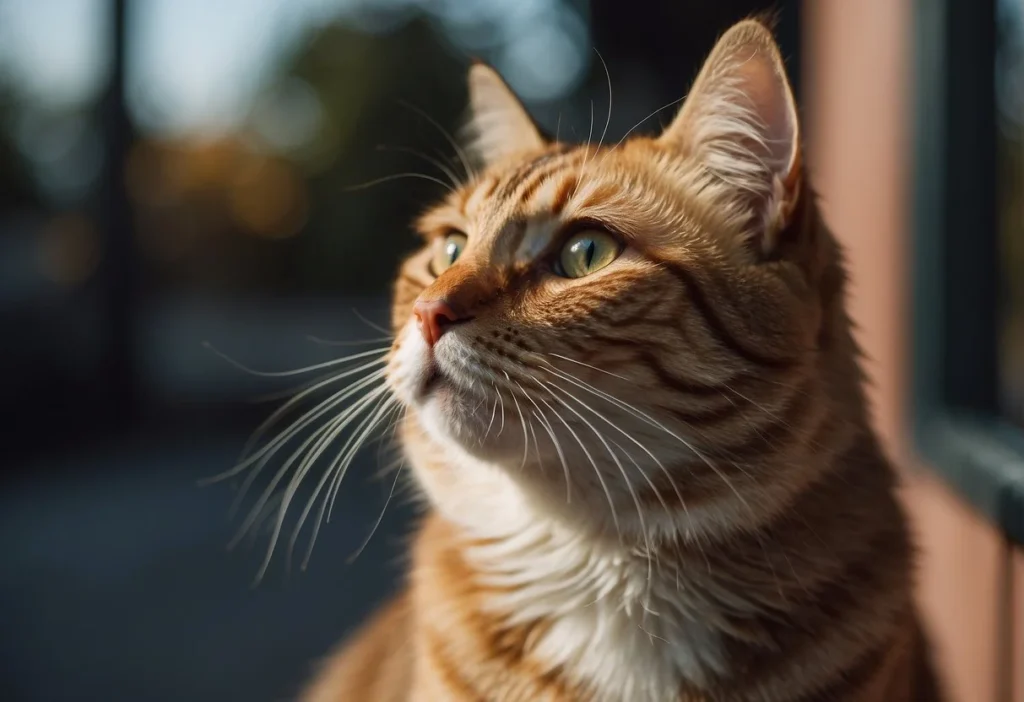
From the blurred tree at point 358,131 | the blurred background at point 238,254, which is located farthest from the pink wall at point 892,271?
the blurred tree at point 358,131

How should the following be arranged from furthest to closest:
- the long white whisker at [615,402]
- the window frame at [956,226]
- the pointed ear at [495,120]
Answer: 1. the window frame at [956,226]
2. the pointed ear at [495,120]
3. the long white whisker at [615,402]

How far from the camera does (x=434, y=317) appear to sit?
3.02ft

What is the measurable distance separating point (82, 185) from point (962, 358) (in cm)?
305

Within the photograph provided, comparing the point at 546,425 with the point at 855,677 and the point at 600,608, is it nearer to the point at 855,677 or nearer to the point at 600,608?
the point at 600,608

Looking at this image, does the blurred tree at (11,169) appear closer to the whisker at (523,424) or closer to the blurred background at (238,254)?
the blurred background at (238,254)

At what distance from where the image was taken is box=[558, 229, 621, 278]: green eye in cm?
99

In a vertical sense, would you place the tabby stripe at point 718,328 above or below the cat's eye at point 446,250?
below

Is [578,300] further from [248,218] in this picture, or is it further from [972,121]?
[248,218]

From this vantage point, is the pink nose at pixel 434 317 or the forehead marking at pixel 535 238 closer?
the pink nose at pixel 434 317

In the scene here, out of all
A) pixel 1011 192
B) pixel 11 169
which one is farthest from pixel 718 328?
pixel 11 169

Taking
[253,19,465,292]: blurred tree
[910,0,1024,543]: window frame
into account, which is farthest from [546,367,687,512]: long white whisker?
[253,19,465,292]: blurred tree

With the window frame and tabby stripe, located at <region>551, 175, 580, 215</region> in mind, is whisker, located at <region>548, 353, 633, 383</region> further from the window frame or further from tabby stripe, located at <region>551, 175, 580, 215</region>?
the window frame

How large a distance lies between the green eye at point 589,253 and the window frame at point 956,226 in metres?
0.79

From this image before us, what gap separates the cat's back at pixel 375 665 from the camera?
119 centimetres
